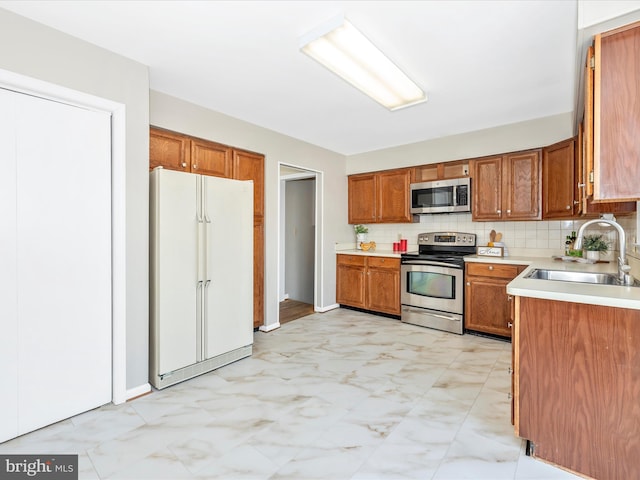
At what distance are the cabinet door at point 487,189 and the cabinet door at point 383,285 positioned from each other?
46.5 inches

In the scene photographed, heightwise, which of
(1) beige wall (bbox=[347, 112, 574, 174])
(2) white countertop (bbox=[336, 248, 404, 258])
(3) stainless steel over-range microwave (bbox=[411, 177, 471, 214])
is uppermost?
(1) beige wall (bbox=[347, 112, 574, 174])

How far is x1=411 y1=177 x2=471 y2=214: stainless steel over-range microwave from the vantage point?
158 inches

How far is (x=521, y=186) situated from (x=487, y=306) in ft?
4.52

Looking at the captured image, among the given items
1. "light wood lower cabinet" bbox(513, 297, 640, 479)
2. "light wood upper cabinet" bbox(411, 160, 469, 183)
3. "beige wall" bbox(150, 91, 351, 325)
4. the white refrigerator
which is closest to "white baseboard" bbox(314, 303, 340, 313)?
"beige wall" bbox(150, 91, 351, 325)

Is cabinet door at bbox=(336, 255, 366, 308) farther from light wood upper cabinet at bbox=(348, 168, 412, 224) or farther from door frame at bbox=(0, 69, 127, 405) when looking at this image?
door frame at bbox=(0, 69, 127, 405)

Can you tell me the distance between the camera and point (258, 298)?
3850 mm

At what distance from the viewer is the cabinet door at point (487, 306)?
11.4 ft

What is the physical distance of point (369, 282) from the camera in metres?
4.63

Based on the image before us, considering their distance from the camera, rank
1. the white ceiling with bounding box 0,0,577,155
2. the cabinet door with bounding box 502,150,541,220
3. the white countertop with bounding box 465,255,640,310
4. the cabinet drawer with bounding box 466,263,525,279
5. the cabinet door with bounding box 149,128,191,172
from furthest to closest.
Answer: the cabinet door with bounding box 502,150,541,220 → the cabinet drawer with bounding box 466,263,525,279 → the cabinet door with bounding box 149,128,191,172 → the white ceiling with bounding box 0,0,577,155 → the white countertop with bounding box 465,255,640,310

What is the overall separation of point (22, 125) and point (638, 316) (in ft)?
10.8

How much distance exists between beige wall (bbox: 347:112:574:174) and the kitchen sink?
1.70 metres

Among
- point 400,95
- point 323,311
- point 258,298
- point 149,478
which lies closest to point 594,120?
point 400,95

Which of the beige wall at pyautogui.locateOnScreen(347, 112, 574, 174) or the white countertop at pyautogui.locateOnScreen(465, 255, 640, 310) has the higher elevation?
the beige wall at pyautogui.locateOnScreen(347, 112, 574, 174)

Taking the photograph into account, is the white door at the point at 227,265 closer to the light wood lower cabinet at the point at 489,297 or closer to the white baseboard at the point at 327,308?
the white baseboard at the point at 327,308
